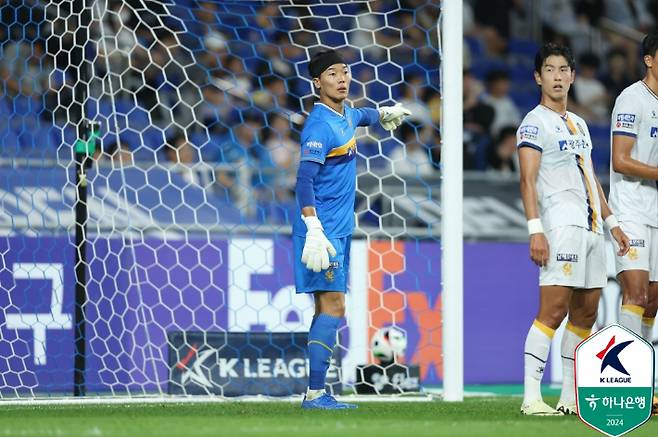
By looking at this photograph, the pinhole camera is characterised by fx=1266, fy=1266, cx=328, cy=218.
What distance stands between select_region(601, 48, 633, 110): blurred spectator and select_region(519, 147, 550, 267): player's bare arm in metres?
8.64

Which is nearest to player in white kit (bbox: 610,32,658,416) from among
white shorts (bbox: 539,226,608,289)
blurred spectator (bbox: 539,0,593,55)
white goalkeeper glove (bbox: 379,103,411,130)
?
white shorts (bbox: 539,226,608,289)

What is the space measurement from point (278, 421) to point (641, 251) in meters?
2.12

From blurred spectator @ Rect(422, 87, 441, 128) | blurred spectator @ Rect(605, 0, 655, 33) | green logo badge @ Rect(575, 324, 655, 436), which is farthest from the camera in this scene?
blurred spectator @ Rect(605, 0, 655, 33)

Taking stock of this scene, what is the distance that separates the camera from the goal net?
8234mm

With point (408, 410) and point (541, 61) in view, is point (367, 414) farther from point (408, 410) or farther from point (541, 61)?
point (541, 61)

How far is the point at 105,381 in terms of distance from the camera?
8.67 m

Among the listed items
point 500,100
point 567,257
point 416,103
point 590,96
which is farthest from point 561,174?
point 590,96

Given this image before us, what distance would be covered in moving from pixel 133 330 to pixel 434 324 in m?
2.47

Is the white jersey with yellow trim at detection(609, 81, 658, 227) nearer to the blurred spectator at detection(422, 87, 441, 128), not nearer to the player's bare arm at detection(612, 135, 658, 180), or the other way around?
the player's bare arm at detection(612, 135, 658, 180)

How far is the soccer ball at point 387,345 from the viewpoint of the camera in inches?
339

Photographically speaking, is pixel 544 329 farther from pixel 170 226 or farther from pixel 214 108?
pixel 214 108

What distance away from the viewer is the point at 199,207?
9.64 metres

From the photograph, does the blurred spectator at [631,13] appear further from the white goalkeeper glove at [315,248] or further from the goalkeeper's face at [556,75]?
the white goalkeeper glove at [315,248]

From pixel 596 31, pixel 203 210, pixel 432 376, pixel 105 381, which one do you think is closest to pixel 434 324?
pixel 432 376
